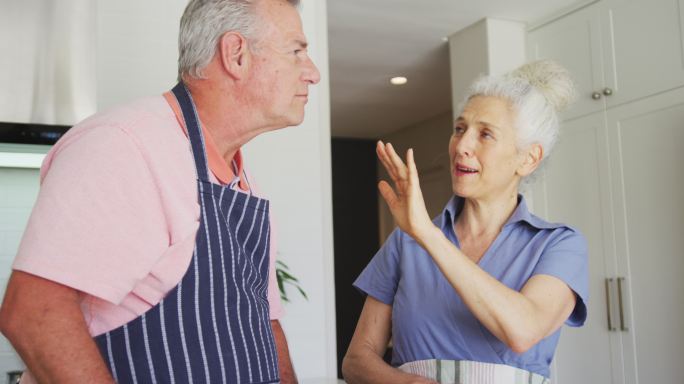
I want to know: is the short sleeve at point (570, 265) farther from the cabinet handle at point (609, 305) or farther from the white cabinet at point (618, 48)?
the cabinet handle at point (609, 305)

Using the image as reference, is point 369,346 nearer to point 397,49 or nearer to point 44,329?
point 44,329

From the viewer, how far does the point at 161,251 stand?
1008 millimetres

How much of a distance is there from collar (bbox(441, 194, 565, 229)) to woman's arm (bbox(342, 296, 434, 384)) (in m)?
0.23

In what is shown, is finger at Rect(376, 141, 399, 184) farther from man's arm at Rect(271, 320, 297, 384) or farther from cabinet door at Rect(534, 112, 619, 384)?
cabinet door at Rect(534, 112, 619, 384)

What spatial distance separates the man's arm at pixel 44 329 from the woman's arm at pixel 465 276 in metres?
0.60

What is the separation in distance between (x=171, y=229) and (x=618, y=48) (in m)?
3.26

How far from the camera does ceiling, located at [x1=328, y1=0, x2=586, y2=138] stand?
13.5 ft

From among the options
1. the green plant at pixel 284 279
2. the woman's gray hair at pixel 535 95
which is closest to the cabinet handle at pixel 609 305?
the green plant at pixel 284 279

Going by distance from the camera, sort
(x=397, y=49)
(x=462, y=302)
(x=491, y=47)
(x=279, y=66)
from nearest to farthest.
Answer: (x=279, y=66) < (x=462, y=302) < (x=491, y=47) < (x=397, y=49)

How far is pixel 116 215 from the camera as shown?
95cm

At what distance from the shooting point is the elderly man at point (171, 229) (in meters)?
0.91

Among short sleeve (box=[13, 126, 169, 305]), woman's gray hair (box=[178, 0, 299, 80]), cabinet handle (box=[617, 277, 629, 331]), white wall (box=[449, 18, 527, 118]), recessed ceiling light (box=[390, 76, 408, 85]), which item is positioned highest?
recessed ceiling light (box=[390, 76, 408, 85])

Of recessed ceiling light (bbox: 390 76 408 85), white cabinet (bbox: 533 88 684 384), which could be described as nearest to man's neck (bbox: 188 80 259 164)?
white cabinet (bbox: 533 88 684 384)

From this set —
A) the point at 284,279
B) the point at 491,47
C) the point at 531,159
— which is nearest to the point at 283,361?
the point at 531,159
